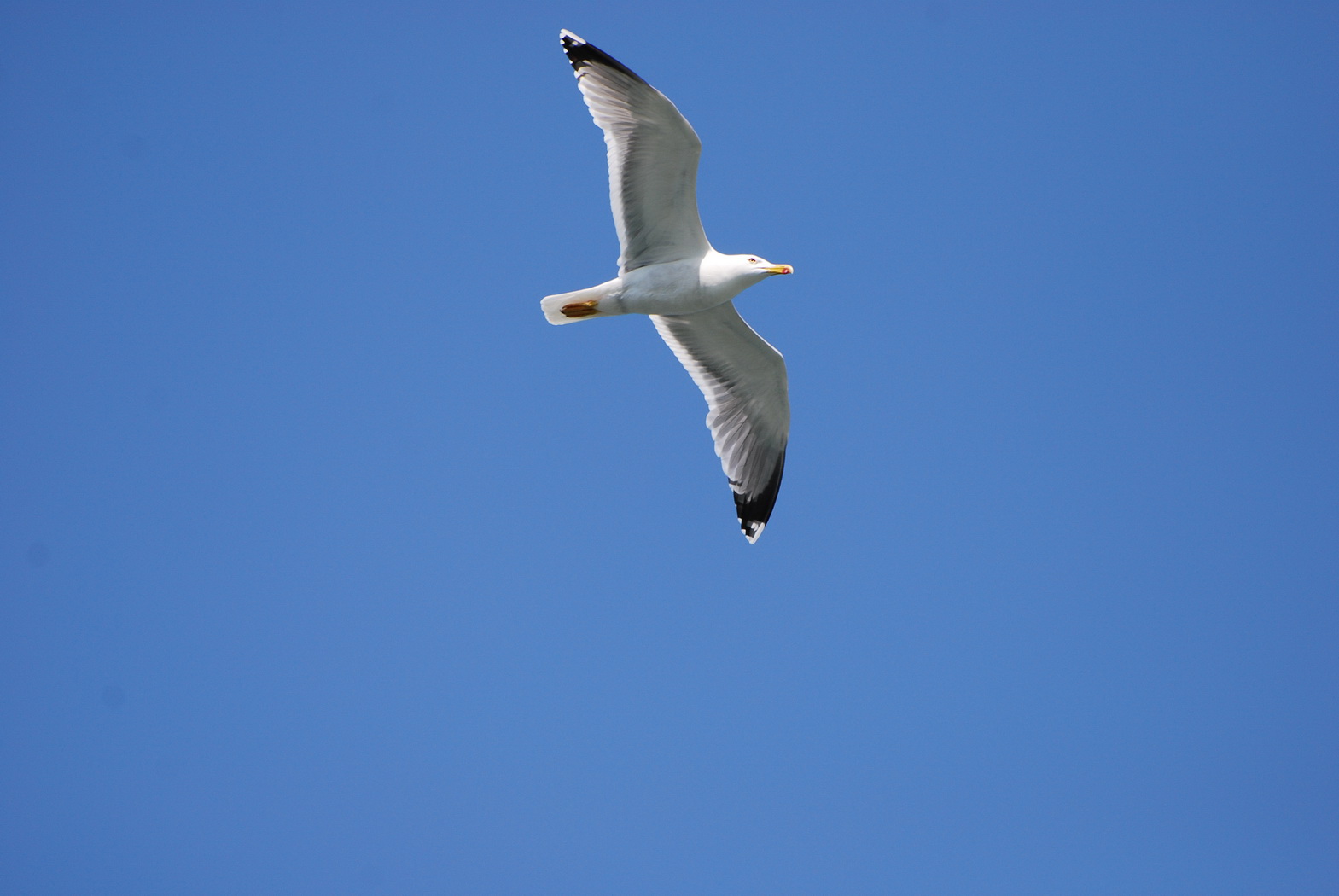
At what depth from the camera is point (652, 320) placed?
902 centimetres

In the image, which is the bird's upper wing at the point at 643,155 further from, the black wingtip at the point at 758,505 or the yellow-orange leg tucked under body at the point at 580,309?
the black wingtip at the point at 758,505

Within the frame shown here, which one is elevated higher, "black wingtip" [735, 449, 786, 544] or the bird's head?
the bird's head

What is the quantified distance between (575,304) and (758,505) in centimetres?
234

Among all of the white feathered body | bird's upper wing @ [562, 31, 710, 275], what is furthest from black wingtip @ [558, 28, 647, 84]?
the white feathered body

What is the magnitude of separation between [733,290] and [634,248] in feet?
2.40

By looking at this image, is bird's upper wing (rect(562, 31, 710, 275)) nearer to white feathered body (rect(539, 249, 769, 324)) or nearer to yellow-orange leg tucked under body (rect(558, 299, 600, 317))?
white feathered body (rect(539, 249, 769, 324))

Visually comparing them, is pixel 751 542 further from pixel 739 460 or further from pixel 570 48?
pixel 570 48

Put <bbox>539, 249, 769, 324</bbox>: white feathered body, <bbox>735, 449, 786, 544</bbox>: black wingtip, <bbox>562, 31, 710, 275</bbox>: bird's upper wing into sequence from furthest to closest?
→ <bbox>735, 449, 786, 544</bbox>: black wingtip, <bbox>539, 249, 769, 324</bbox>: white feathered body, <bbox>562, 31, 710, 275</bbox>: bird's upper wing

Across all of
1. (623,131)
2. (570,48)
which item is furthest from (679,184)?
Result: (570,48)

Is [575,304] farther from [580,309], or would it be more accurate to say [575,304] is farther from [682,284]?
[682,284]

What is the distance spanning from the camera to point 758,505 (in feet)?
30.8

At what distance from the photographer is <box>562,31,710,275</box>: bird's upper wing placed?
24.3 ft

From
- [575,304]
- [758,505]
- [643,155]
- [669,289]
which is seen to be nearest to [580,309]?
[575,304]

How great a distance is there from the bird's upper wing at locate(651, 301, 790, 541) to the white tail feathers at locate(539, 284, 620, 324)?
27.0 inches
